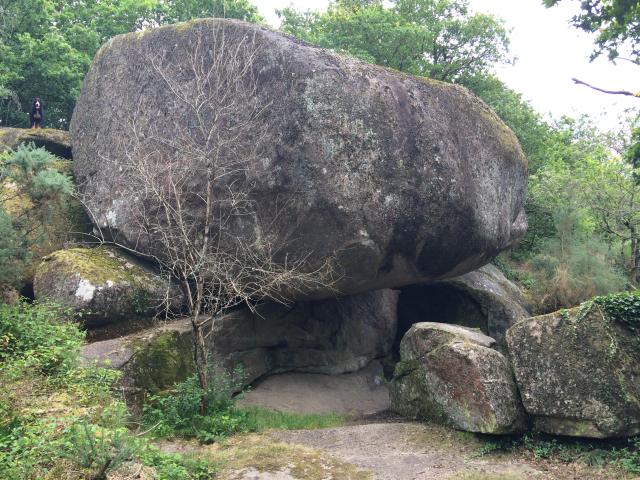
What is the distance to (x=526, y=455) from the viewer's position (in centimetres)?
941

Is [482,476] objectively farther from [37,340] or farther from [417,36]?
[417,36]

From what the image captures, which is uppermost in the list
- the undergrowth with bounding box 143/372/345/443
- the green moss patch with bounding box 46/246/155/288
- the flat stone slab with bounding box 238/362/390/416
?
the green moss patch with bounding box 46/246/155/288

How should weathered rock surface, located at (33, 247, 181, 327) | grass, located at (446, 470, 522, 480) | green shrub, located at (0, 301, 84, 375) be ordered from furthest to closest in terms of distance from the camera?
weathered rock surface, located at (33, 247, 181, 327) → grass, located at (446, 470, 522, 480) → green shrub, located at (0, 301, 84, 375)

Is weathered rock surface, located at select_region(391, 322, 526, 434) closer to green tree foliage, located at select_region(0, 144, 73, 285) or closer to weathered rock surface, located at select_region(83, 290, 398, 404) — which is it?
weathered rock surface, located at select_region(83, 290, 398, 404)

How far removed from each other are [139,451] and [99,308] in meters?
6.01

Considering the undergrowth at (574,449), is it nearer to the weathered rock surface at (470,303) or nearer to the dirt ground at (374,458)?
the dirt ground at (374,458)

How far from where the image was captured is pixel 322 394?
46.6ft

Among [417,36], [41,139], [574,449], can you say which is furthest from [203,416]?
[417,36]

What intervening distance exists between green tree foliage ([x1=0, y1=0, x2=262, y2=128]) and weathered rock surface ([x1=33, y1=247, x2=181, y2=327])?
29.3ft

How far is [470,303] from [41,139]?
45.7 ft

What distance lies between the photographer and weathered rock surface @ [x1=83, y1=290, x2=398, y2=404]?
10984 mm

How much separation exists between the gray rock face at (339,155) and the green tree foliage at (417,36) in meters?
10.5

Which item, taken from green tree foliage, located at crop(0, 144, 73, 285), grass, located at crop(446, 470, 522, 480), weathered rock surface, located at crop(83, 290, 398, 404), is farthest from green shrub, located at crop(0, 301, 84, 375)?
grass, located at crop(446, 470, 522, 480)

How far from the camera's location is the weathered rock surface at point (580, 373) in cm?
904
